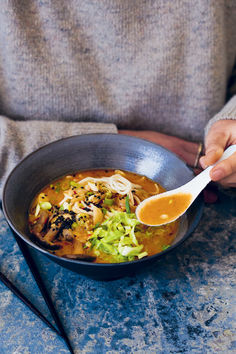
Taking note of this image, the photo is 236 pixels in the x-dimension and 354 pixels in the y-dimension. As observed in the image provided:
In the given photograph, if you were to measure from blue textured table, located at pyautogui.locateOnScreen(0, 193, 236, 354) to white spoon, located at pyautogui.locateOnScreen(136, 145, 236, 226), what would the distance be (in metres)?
0.25

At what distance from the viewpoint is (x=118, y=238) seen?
1424 mm

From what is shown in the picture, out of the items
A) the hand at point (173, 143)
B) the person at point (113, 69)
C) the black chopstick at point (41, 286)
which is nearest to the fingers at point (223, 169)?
the person at point (113, 69)

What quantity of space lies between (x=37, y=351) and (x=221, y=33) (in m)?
2.01

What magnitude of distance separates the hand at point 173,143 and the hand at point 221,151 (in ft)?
0.97

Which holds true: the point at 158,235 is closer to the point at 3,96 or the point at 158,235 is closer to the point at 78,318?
the point at 78,318

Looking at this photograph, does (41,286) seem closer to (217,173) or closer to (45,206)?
(45,206)

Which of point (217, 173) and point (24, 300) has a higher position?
point (217, 173)

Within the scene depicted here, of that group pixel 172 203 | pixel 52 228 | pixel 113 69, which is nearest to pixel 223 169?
pixel 172 203

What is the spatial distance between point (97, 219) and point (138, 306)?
1.39 ft

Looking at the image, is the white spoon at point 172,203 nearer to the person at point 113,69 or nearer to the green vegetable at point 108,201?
the green vegetable at point 108,201

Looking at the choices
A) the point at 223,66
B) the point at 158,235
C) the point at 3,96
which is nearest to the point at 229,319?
the point at 158,235

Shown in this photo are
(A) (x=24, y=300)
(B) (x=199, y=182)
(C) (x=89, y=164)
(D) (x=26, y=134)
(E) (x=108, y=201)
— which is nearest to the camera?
(A) (x=24, y=300)

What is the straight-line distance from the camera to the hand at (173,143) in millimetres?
2186

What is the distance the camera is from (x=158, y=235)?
152 cm
